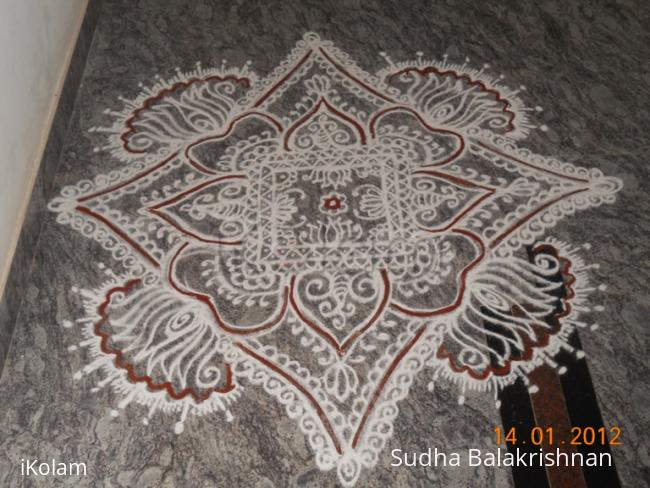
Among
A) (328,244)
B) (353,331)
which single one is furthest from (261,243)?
(353,331)

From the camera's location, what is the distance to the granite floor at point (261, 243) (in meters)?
1.31

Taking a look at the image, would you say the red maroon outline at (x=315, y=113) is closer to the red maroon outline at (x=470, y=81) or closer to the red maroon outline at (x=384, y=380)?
the red maroon outline at (x=470, y=81)

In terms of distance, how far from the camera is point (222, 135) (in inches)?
70.8

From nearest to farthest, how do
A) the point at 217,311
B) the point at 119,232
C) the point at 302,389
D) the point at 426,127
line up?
the point at 302,389 < the point at 217,311 < the point at 119,232 < the point at 426,127

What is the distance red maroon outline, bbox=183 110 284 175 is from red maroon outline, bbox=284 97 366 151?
0.03 meters

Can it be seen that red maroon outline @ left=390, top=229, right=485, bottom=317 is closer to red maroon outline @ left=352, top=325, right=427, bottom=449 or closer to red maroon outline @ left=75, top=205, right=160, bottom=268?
red maroon outline @ left=352, top=325, right=427, bottom=449

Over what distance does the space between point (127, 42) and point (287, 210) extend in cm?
74

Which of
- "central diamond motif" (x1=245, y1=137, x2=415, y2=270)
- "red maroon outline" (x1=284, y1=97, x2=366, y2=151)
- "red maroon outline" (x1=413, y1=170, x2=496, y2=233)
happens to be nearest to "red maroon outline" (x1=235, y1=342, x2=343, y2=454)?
"central diamond motif" (x1=245, y1=137, x2=415, y2=270)

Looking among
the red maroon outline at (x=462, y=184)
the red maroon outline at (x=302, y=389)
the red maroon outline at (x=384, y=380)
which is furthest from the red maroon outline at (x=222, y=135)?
the red maroon outline at (x=384, y=380)

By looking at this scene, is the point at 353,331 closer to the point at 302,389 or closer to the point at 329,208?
the point at 302,389

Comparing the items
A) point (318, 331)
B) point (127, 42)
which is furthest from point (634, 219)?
point (127, 42)

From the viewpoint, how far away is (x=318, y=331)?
4.80ft

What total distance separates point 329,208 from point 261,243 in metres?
0.17

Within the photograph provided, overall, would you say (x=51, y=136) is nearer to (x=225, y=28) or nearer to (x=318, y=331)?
(x=225, y=28)
